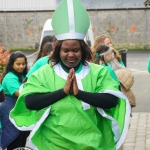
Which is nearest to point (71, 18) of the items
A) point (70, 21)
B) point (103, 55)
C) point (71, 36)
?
point (70, 21)

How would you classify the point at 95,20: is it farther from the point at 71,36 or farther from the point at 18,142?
the point at 71,36

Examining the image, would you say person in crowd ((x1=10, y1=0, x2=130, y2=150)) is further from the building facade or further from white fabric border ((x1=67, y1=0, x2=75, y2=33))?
the building facade

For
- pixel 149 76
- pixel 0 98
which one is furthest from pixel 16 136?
pixel 149 76

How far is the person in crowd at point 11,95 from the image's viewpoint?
6.72m

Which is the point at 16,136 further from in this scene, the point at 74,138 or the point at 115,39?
the point at 115,39

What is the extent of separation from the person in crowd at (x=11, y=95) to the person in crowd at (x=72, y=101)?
2.82 metres

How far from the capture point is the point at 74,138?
3.71 metres

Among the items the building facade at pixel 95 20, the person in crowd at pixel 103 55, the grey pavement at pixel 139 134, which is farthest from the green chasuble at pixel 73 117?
the building facade at pixel 95 20

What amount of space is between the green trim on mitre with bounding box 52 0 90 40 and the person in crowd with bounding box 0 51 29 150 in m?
2.99

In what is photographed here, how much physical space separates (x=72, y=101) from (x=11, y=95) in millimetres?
3222

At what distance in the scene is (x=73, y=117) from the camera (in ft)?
12.1

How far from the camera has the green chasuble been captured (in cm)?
370

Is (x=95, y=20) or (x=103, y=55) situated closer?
(x=103, y=55)

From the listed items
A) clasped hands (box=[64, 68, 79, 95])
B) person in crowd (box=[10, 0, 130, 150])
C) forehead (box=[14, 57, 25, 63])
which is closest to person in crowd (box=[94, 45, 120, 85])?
forehead (box=[14, 57, 25, 63])
